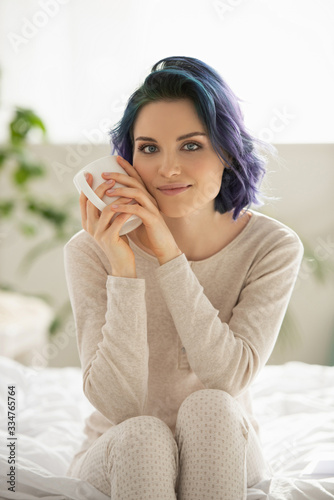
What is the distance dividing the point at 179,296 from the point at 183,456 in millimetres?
277

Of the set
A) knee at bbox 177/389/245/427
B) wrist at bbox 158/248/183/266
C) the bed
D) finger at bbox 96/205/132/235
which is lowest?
the bed

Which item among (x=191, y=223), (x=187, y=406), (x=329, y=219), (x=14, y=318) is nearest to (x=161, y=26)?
(x=329, y=219)

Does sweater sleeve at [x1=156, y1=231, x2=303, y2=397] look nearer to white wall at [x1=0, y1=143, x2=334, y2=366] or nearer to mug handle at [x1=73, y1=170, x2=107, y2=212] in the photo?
mug handle at [x1=73, y1=170, x2=107, y2=212]

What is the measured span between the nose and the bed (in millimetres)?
583

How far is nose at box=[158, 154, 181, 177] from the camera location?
1.06 m

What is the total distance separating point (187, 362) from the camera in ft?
3.80

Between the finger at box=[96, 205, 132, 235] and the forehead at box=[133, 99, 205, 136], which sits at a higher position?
the forehead at box=[133, 99, 205, 136]

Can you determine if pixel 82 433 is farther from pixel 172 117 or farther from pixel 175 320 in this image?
pixel 172 117

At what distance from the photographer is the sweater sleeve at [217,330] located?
1022 millimetres

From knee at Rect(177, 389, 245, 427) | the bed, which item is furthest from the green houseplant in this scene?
knee at Rect(177, 389, 245, 427)

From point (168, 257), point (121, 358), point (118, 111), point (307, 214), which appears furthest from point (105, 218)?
point (118, 111)

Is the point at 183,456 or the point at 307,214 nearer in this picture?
the point at 183,456

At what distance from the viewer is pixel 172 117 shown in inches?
41.9

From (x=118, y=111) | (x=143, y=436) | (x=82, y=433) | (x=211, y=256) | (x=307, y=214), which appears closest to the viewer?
(x=143, y=436)
